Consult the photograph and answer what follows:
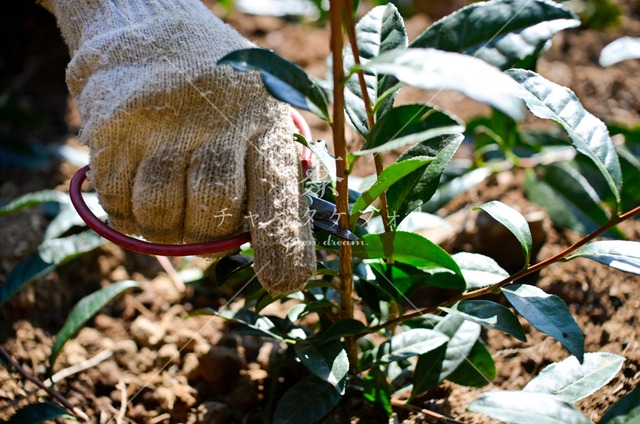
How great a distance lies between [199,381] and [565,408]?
0.70 m

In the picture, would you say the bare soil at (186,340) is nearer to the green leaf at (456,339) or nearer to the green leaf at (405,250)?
the green leaf at (456,339)

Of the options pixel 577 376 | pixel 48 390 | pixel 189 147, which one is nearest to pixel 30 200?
pixel 48 390

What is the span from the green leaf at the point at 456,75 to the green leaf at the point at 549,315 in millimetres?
344

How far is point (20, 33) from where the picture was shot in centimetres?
231

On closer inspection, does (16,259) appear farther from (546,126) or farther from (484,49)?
(546,126)

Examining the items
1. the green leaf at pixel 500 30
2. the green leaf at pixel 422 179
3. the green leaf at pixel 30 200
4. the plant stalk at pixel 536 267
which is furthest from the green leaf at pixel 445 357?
the green leaf at pixel 30 200

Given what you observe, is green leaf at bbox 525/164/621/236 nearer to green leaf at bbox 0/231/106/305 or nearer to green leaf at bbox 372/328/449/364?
green leaf at bbox 372/328/449/364

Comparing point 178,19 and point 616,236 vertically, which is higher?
point 178,19

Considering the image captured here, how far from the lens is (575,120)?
0.97m

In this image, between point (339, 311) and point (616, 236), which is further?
point (616, 236)

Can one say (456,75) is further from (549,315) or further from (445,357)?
(445,357)

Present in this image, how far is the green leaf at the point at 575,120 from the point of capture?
95 centimetres

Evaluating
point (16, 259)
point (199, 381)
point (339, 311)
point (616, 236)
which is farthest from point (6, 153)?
point (616, 236)

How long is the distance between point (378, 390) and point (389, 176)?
40cm
